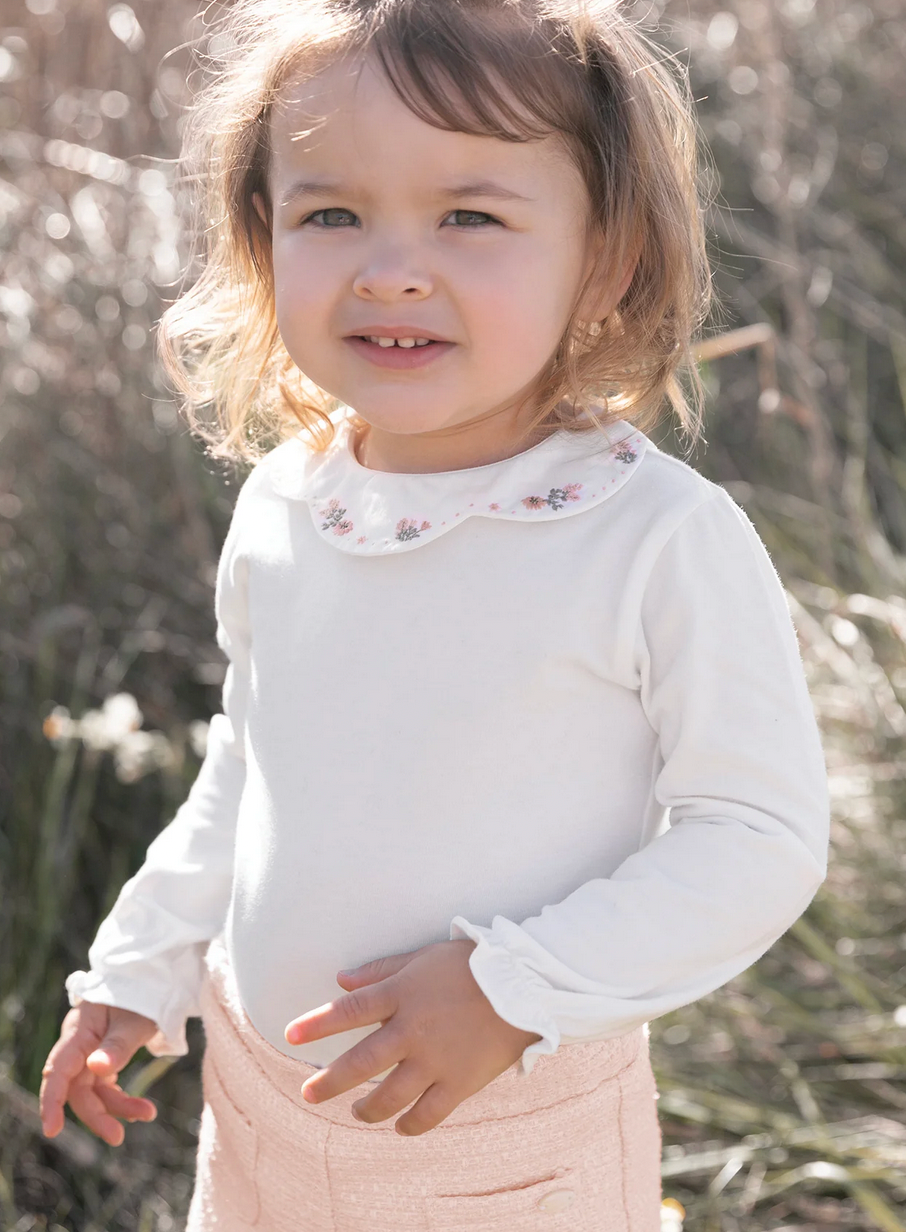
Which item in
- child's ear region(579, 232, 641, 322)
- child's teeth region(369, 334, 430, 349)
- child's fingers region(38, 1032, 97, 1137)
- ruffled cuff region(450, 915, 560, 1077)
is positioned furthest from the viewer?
child's fingers region(38, 1032, 97, 1137)

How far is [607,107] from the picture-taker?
1.21 meters

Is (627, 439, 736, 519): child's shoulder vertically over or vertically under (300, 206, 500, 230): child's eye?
under

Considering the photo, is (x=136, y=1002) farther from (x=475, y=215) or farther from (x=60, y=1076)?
(x=475, y=215)

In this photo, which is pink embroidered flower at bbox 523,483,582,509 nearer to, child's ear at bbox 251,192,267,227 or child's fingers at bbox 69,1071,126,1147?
child's ear at bbox 251,192,267,227

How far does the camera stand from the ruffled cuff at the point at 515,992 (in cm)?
104

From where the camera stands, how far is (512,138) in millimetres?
→ 1132

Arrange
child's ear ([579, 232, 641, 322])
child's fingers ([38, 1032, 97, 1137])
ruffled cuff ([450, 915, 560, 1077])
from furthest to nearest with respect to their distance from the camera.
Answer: child's fingers ([38, 1032, 97, 1137]) < child's ear ([579, 232, 641, 322]) < ruffled cuff ([450, 915, 560, 1077])

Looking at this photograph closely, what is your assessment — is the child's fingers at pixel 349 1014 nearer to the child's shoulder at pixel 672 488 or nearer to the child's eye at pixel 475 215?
the child's shoulder at pixel 672 488

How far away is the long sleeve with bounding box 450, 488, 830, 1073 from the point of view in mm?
1066

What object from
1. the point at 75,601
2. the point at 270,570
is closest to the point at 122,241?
the point at 75,601

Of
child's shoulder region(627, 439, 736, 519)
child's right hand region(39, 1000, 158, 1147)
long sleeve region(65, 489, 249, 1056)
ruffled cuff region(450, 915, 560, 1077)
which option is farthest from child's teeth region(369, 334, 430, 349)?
child's right hand region(39, 1000, 158, 1147)

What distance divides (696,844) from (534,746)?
0.16m

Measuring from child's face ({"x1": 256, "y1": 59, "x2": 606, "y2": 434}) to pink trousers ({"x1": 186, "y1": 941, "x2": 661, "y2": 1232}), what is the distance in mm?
579

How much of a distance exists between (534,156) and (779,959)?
1605mm
